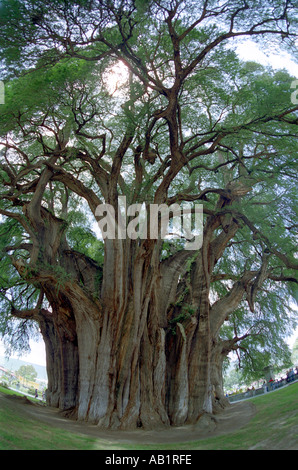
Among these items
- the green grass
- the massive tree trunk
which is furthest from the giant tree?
the green grass

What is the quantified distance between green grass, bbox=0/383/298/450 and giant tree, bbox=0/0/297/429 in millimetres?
1978

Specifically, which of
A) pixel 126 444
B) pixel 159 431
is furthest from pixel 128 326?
pixel 126 444

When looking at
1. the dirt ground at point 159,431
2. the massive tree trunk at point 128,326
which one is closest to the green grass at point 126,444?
the dirt ground at point 159,431

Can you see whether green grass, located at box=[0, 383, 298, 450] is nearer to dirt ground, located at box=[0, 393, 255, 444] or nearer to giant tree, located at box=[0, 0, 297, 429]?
dirt ground, located at box=[0, 393, 255, 444]

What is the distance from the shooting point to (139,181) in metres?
10.9

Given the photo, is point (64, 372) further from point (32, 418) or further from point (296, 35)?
point (296, 35)

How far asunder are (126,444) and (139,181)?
6.71 meters

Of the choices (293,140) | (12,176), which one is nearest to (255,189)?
(293,140)

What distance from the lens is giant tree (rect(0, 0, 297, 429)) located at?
809cm

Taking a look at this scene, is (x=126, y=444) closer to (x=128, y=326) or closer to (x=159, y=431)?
(x=159, y=431)

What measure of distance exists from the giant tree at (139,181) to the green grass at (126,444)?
77.9 inches

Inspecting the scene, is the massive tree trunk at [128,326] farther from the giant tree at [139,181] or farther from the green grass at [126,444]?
the green grass at [126,444]

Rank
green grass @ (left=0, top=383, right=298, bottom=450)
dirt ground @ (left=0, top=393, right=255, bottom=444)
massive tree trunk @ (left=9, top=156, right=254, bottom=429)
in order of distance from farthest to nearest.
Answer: massive tree trunk @ (left=9, top=156, right=254, bottom=429), dirt ground @ (left=0, top=393, right=255, bottom=444), green grass @ (left=0, top=383, right=298, bottom=450)

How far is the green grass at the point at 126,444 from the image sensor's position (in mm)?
5504
